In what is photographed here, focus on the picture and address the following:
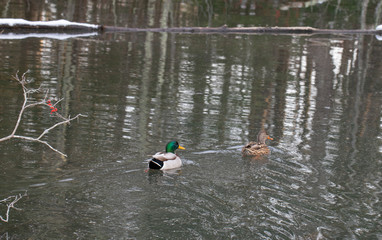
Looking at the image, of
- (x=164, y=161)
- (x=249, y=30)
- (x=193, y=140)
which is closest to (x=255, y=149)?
(x=193, y=140)

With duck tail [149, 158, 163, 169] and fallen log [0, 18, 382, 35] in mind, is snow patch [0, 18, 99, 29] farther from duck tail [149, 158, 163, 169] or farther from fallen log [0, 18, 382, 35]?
duck tail [149, 158, 163, 169]

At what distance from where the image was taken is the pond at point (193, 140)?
7711 millimetres

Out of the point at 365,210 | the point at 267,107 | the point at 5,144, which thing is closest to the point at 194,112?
the point at 267,107

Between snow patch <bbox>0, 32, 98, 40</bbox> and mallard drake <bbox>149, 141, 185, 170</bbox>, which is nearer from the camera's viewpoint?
mallard drake <bbox>149, 141, 185, 170</bbox>

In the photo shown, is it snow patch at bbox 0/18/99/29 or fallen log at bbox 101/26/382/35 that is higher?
fallen log at bbox 101/26/382/35

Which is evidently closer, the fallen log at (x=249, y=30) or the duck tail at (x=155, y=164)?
the duck tail at (x=155, y=164)

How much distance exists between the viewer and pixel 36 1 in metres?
34.7

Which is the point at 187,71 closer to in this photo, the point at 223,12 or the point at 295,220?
the point at 295,220

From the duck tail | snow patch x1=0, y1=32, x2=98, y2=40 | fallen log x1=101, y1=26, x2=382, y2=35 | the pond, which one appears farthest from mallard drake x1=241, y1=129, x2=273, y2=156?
fallen log x1=101, y1=26, x2=382, y2=35

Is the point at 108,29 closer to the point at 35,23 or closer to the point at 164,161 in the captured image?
the point at 35,23

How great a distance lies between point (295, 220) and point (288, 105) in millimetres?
→ 7634

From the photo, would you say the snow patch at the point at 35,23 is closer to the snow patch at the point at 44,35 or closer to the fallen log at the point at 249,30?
the snow patch at the point at 44,35

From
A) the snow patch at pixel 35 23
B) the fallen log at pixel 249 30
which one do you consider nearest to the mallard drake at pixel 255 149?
the snow patch at pixel 35 23

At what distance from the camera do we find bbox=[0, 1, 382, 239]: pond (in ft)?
25.3
